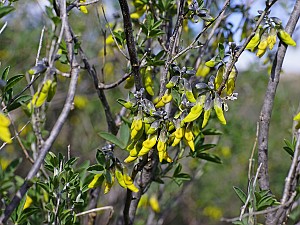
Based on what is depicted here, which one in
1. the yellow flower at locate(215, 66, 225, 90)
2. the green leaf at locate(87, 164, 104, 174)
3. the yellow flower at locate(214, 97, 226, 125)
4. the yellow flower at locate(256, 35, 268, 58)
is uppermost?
the yellow flower at locate(256, 35, 268, 58)

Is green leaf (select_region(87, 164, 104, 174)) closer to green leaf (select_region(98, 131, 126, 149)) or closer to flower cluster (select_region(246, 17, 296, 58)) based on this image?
green leaf (select_region(98, 131, 126, 149))

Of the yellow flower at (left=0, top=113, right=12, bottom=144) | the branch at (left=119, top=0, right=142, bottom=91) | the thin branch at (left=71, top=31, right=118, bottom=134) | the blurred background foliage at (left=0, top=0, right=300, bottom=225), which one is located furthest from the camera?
the blurred background foliage at (left=0, top=0, right=300, bottom=225)

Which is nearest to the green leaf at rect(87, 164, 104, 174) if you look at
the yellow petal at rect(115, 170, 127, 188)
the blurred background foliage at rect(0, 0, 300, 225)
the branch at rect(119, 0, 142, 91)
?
the yellow petal at rect(115, 170, 127, 188)

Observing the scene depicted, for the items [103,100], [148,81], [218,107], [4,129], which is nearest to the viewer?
[4,129]

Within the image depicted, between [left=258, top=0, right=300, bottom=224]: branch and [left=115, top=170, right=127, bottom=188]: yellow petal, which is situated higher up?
[left=258, top=0, right=300, bottom=224]: branch

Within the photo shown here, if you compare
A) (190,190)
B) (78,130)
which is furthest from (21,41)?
(190,190)

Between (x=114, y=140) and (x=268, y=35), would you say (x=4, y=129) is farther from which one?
(x=268, y=35)

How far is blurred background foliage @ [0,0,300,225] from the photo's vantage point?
3.59 meters

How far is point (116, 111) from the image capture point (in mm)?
3352

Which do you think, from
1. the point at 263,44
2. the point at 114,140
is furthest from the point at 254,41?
the point at 114,140

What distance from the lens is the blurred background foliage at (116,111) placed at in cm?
359

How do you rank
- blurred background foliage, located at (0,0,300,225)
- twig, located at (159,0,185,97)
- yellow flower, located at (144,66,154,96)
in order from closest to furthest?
twig, located at (159,0,185,97) < yellow flower, located at (144,66,154,96) < blurred background foliage, located at (0,0,300,225)

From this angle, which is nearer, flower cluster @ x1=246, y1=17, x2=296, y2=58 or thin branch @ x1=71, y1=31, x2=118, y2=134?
flower cluster @ x1=246, y1=17, x2=296, y2=58

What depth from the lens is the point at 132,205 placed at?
1.54m
